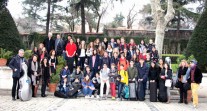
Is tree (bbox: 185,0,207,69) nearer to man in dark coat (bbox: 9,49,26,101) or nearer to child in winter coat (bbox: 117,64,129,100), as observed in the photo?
child in winter coat (bbox: 117,64,129,100)

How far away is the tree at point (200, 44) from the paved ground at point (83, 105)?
8.80 ft

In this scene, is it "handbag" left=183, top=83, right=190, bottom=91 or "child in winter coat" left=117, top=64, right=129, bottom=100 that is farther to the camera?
"child in winter coat" left=117, top=64, right=129, bottom=100

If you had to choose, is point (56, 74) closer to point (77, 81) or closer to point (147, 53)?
point (77, 81)

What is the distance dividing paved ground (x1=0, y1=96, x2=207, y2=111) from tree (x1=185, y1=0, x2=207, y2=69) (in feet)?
8.80

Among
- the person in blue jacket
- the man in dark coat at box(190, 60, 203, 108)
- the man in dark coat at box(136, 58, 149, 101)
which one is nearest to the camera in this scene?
the man in dark coat at box(190, 60, 203, 108)

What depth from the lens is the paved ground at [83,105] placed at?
31.6ft

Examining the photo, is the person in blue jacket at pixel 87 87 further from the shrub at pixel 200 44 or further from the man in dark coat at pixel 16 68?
the shrub at pixel 200 44

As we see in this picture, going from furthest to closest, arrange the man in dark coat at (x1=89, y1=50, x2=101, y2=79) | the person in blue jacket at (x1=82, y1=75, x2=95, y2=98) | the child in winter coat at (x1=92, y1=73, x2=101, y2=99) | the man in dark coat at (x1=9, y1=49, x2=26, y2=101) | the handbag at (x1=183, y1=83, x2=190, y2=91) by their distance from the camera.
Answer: the man in dark coat at (x1=89, y1=50, x2=101, y2=79), the child in winter coat at (x1=92, y1=73, x2=101, y2=99), the person in blue jacket at (x1=82, y1=75, x2=95, y2=98), the handbag at (x1=183, y1=83, x2=190, y2=91), the man in dark coat at (x1=9, y1=49, x2=26, y2=101)

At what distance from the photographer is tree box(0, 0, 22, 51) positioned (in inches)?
563

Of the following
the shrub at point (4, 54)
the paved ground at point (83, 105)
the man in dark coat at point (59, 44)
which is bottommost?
the paved ground at point (83, 105)

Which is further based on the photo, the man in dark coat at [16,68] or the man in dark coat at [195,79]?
the man in dark coat at [16,68]

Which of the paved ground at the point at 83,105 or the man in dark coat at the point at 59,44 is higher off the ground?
the man in dark coat at the point at 59,44

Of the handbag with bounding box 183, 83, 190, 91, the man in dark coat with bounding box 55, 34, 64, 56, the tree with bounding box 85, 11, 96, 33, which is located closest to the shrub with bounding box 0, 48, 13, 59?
the man in dark coat with bounding box 55, 34, 64, 56

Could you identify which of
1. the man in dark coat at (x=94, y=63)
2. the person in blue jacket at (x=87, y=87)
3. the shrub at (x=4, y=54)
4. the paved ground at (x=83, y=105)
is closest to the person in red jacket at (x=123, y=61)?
the man in dark coat at (x=94, y=63)
